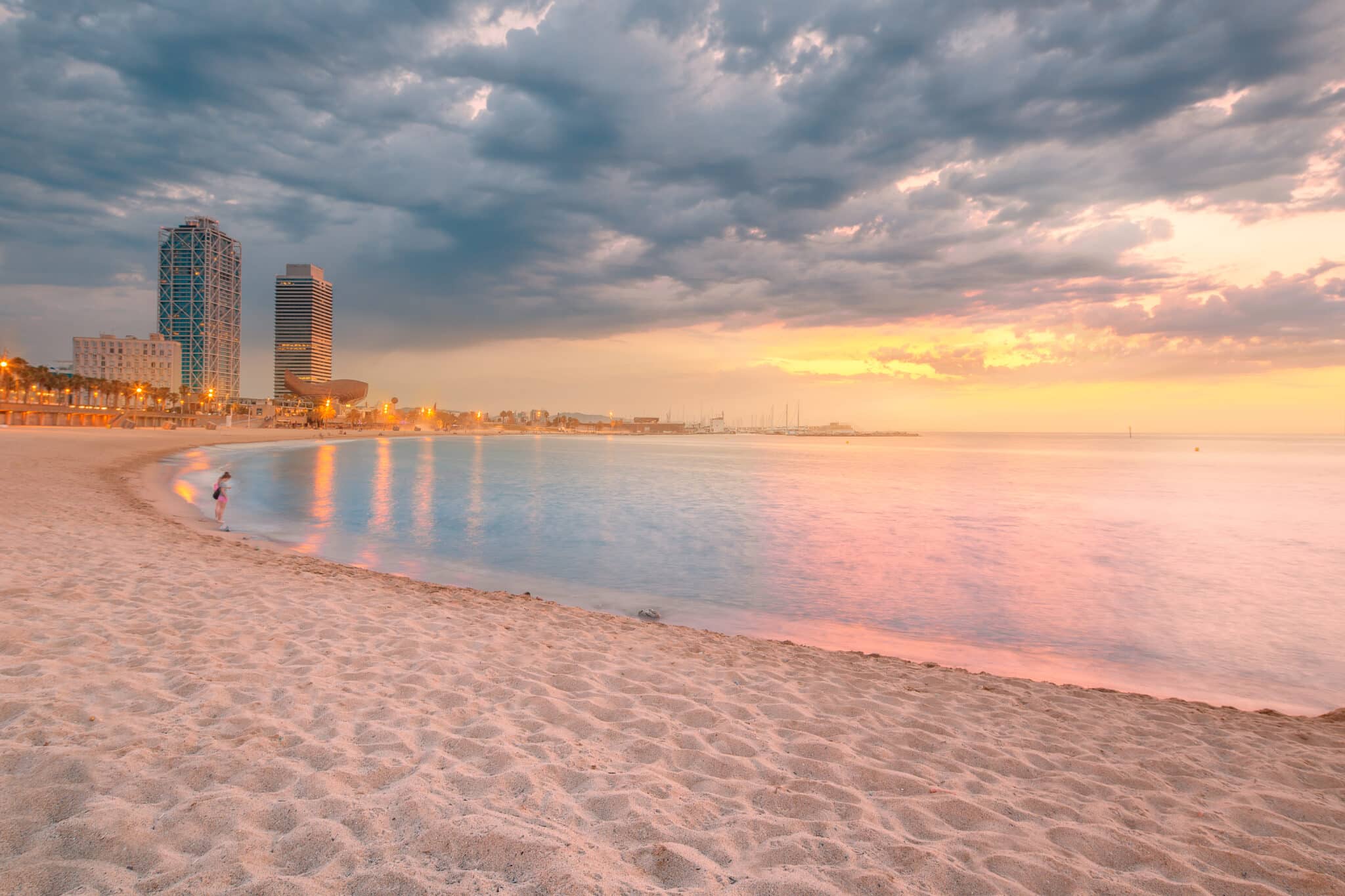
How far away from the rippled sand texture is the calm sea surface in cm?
398

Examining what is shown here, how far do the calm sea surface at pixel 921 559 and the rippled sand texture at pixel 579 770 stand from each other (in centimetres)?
398

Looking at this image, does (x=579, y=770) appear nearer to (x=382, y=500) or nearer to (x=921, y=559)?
(x=921, y=559)

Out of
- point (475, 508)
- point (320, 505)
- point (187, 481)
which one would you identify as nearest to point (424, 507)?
point (475, 508)

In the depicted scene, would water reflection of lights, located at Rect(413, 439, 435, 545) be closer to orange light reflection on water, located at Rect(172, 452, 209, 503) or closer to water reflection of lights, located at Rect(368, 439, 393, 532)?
water reflection of lights, located at Rect(368, 439, 393, 532)

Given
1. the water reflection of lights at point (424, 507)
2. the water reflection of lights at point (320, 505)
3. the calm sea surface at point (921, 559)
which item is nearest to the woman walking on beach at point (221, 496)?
the calm sea surface at point (921, 559)

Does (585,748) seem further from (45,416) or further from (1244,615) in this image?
(45,416)

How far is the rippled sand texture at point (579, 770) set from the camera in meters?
3.33

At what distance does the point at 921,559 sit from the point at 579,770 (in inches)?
710

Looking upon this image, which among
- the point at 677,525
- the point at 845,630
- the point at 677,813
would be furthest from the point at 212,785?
the point at 677,525

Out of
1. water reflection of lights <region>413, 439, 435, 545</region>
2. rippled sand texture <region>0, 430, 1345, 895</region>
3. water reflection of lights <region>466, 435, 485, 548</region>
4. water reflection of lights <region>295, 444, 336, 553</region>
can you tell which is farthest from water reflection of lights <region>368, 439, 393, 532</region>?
rippled sand texture <region>0, 430, 1345, 895</region>

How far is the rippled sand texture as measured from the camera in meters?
3.33

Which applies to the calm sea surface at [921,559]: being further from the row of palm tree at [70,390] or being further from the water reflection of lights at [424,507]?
the row of palm tree at [70,390]

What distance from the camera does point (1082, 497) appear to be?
41281 mm

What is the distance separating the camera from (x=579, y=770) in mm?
4492
